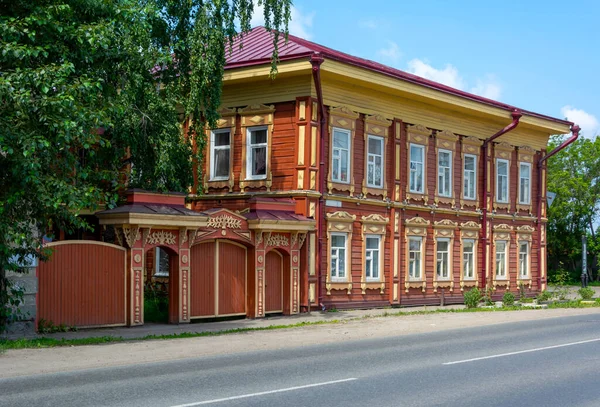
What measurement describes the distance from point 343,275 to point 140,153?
799 centimetres

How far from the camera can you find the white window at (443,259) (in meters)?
30.7

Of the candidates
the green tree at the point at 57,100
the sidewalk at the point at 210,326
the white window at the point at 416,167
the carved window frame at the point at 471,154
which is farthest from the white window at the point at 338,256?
the carved window frame at the point at 471,154

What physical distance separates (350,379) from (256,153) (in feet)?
51.0

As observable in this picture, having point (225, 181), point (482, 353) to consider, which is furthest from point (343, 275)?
point (482, 353)

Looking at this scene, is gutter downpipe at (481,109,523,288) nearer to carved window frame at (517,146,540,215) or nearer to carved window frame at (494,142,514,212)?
carved window frame at (494,142,514,212)

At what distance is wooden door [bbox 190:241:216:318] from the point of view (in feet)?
67.5

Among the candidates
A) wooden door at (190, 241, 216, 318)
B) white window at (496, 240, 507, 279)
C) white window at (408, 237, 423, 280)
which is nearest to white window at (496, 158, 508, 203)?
white window at (496, 240, 507, 279)

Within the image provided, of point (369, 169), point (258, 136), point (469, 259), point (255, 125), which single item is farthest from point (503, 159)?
point (255, 125)

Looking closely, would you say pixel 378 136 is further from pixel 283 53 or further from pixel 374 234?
pixel 283 53

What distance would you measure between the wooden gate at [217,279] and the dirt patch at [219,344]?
237 centimetres

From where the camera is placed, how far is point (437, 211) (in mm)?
30297

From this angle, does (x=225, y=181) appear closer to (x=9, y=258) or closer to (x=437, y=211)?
(x=437, y=211)

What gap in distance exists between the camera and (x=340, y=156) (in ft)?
84.8

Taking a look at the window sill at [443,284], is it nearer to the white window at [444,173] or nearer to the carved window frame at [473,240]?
the carved window frame at [473,240]
